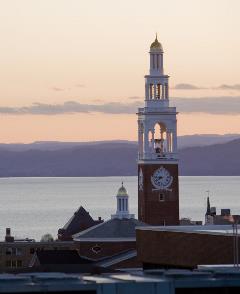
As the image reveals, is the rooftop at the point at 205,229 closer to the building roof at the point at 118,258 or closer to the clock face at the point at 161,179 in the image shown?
the building roof at the point at 118,258

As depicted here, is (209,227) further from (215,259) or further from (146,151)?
(146,151)

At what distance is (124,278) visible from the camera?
119 ft

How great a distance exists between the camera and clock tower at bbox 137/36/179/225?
117438mm

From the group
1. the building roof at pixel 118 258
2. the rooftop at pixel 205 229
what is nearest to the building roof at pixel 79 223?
the building roof at pixel 118 258

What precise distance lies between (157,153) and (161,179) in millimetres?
1844

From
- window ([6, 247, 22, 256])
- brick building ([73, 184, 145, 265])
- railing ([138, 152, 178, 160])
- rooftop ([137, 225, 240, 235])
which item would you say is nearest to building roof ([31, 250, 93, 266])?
brick building ([73, 184, 145, 265])

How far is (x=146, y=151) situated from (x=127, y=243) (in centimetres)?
1216

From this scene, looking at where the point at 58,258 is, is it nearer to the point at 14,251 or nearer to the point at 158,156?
the point at 158,156

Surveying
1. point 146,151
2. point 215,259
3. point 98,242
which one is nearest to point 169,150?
point 146,151

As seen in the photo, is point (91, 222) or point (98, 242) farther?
point (91, 222)

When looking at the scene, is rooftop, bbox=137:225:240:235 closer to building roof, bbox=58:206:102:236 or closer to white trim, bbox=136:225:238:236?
white trim, bbox=136:225:238:236

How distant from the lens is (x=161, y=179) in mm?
118500

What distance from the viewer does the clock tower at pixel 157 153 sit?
385 feet

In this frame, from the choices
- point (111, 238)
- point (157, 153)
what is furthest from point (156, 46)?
point (111, 238)
